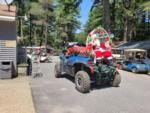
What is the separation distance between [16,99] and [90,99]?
8.29ft

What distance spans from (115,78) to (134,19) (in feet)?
115

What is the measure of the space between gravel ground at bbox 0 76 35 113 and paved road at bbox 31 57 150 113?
267mm

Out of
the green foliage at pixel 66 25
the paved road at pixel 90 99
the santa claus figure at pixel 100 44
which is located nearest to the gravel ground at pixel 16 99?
the paved road at pixel 90 99

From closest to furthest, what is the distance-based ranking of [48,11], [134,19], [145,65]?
[145,65], [134,19], [48,11]

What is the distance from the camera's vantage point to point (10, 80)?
41.7 feet

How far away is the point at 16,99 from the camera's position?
8.62 m

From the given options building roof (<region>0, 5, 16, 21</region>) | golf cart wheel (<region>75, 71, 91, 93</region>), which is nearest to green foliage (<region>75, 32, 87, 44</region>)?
building roof (<region>0, 5, 16, 21</region>)

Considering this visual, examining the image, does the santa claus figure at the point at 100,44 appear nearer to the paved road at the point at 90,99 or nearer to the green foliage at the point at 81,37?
the paved road at the point at 90,99

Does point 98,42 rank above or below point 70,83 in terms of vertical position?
above

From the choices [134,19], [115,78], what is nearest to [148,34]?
[134,19]

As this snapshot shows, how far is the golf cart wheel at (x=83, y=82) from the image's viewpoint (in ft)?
33.6

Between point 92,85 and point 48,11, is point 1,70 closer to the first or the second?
point 92,85

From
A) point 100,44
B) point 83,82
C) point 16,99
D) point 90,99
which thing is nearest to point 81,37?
point 100,44

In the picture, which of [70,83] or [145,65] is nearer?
[70,83]
